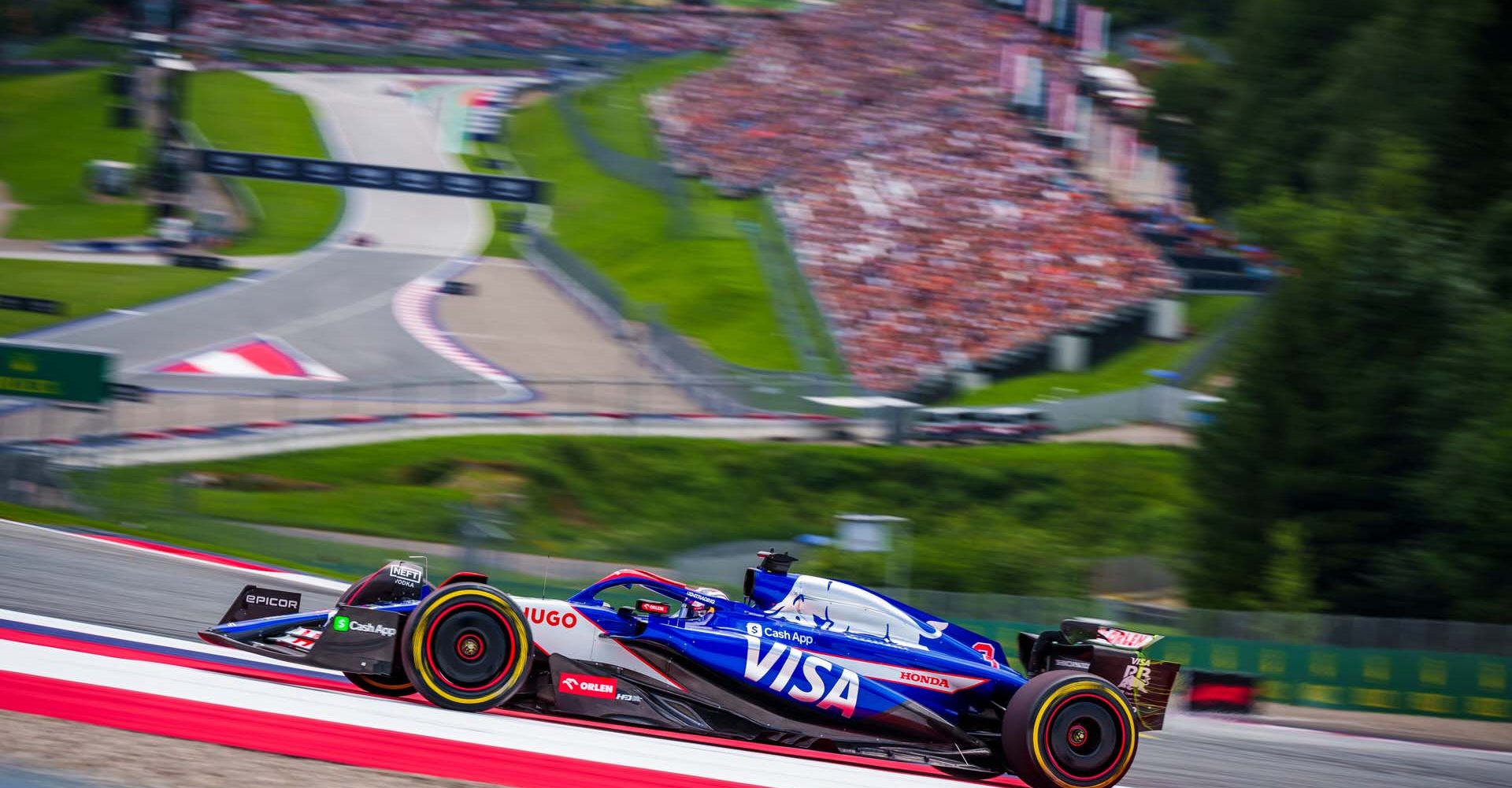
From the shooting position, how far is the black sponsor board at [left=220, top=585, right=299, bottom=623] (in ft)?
28.3

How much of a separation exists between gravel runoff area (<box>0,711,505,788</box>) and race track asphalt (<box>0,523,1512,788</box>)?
3.93 meters

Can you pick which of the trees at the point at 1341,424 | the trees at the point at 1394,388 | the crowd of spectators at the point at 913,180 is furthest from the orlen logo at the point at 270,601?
the crowd of spectators at the point at 913,180

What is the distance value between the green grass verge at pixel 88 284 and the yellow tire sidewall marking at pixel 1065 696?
31315mm

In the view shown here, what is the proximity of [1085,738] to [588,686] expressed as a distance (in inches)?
132

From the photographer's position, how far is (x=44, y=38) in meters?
59.4

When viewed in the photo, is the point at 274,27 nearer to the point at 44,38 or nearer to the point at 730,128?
the point at 44,38

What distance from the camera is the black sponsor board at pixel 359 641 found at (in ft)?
26.8

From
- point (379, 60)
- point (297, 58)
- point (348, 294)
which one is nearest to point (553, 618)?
point (348, 294)

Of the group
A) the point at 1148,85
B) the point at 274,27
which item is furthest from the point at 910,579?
the point at 274,27

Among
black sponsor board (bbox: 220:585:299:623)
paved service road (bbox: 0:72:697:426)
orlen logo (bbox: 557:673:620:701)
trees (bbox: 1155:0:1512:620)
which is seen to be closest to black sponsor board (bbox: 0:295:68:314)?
paved service road (bbox: 0:72:697:426)

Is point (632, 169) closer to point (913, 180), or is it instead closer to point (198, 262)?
point (913, 180)

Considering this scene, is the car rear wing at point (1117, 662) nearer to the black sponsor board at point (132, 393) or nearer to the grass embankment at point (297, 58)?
the black sponsor board at point (132, 393)

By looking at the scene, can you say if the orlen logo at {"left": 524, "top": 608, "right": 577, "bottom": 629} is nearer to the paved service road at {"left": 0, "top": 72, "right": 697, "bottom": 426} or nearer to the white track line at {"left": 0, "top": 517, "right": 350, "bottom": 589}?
the white track line at {"left": 0, "top": 517, "right": 350, "bottom": 589}

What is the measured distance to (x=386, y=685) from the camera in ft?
29.7
